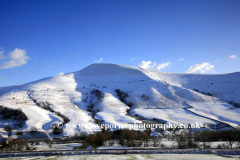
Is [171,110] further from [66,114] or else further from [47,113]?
[47,113]

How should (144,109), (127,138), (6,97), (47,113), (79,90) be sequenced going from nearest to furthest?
(127,138) < (47,113) < (6,97) < (144,109) < (79,90)

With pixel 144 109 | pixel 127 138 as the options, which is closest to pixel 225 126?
pixel 144 109

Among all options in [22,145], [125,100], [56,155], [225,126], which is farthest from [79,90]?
[225,126]

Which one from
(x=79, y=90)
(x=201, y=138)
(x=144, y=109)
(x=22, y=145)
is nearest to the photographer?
(x=22, y=145)

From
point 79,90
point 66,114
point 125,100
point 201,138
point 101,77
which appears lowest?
point 201,138

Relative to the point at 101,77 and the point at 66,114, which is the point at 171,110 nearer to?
the point at 66,114

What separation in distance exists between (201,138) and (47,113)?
1971 inches

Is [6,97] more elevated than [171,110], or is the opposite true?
[6,97]

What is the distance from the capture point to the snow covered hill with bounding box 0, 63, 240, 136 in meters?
50.7

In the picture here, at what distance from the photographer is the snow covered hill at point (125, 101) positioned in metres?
50.7

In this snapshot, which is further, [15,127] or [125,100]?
[125,100]

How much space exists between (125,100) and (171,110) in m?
23.6

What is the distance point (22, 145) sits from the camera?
28562 millimetres

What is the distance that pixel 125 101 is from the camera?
7500 cm
